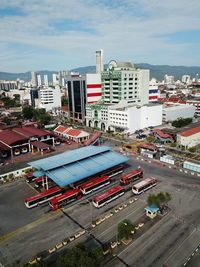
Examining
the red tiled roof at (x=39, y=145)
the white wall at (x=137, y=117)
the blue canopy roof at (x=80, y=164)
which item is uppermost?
the white wall at (x=137, y=117)

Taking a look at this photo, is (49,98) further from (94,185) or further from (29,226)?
(29,226)

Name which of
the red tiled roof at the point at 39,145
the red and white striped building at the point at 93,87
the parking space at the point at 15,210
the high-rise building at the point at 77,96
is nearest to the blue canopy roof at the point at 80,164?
the parking space at the point at 15,210

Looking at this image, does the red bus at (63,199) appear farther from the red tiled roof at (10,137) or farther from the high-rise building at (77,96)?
the high-rise building at (77,96)

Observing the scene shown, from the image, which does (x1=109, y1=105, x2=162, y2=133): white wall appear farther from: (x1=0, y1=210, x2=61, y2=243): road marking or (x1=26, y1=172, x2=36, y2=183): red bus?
(x1=0, y1=210, x2=61, y2=243): road marking

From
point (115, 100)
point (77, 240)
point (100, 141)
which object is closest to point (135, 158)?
point (100, 141)

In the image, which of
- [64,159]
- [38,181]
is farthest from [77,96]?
[38,181]

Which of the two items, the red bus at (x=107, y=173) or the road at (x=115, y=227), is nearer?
the road at (x=115, y=227)
